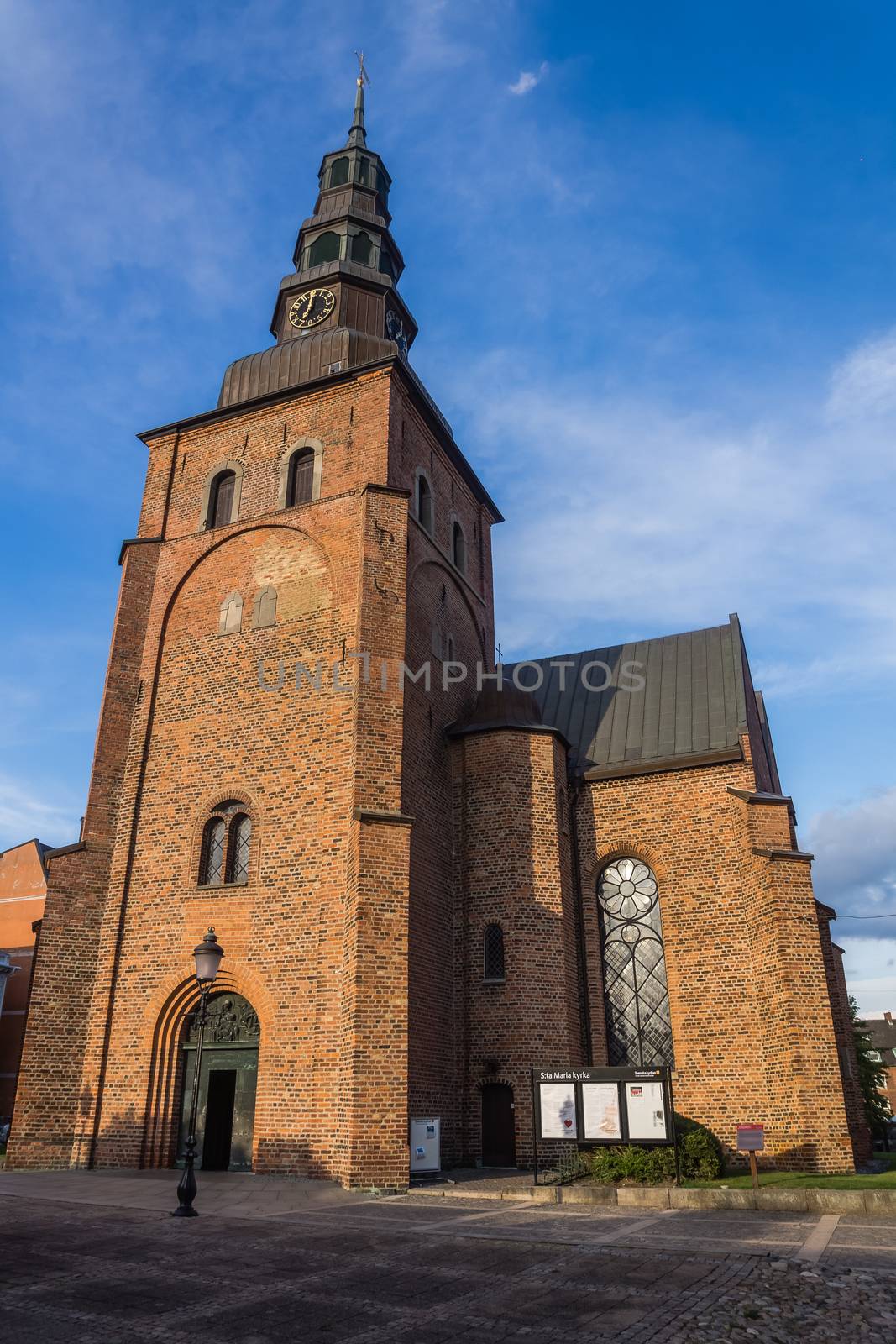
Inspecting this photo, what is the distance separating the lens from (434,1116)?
1630cm

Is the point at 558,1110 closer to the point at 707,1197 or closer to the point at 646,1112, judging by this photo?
the point at 646,1112

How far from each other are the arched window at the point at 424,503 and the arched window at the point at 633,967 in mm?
9236

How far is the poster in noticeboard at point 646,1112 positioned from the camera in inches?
557

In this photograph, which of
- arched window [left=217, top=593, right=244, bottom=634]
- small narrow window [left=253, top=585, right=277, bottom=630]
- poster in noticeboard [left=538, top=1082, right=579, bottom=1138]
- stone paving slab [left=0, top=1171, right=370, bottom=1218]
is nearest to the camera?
stone paving slab [left=0, top=1171, right=370, bottom=1218]

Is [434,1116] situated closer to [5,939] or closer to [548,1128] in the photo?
[548,1128]

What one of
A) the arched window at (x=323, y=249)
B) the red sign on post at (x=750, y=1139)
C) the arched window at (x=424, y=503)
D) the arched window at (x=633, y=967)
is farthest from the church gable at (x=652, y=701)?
the arched window at (x=323, y=249)

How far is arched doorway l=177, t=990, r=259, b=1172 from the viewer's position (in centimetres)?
1662

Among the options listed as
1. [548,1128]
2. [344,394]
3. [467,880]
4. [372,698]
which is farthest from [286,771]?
[344,394]

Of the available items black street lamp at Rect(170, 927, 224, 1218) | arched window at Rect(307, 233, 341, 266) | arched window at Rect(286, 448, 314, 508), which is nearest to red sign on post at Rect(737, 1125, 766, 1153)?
black street lamp at Rect(170, 927, 224, 1218)

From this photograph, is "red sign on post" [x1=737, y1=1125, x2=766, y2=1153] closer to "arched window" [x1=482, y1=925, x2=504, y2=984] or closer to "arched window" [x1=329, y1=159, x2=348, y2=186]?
"arched window" [x1=482, y1=925, x2=504, y2=984]

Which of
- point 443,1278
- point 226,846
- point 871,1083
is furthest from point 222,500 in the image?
point 871,1083

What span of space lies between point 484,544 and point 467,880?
36.6ft

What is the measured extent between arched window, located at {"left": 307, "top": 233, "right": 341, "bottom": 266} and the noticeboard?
2211 cm

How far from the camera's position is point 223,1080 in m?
17.1
